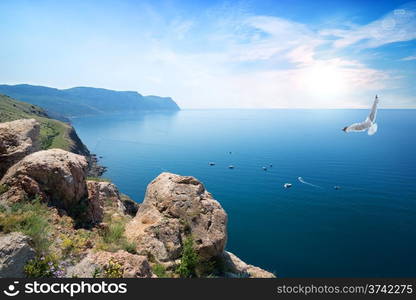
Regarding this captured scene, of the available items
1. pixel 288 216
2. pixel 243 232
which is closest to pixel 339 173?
pixel 288 216

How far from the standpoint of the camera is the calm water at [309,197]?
186 feet

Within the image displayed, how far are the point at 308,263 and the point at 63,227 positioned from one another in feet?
183

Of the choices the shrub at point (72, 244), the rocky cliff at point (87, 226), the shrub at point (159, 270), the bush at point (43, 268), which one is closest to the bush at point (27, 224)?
the rocky cliff at point (87, 226)

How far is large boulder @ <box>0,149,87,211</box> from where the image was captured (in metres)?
12.2

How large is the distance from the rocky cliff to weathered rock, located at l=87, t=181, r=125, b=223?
67 mm

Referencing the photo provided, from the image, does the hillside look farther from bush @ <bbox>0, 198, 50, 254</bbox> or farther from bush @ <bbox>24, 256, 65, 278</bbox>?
bush @ <bbox>24, 256, 65, 278</bbox>

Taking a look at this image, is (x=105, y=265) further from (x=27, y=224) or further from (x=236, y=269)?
(x=236, y=269)

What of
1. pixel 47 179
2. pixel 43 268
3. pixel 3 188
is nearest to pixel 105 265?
pixel 43 268

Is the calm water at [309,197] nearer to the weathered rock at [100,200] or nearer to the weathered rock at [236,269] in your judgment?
the weathered rock at [236,269]

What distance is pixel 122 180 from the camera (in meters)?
109

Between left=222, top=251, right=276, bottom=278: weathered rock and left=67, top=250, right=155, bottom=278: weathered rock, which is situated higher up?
left=67, top=250, right=155, bottom=278: weathered rock

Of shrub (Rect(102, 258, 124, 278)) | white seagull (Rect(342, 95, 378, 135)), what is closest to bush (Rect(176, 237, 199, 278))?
shrub (Rect(102, 258, 124, 278))

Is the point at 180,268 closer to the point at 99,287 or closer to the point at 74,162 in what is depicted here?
the point at 99,287

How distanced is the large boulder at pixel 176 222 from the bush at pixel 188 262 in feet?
1.64
